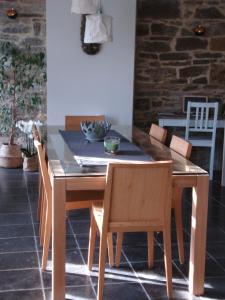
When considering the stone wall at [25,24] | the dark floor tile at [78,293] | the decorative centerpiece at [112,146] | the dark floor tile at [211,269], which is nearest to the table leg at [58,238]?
the dark floor tile at [78,293]

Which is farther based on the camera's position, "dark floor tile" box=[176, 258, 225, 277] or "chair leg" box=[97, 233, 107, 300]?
"dark floor tile" box=[176, 258, 225, 277]

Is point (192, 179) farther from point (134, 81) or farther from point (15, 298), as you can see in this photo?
point (134, 81)

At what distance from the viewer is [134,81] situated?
5969 mm

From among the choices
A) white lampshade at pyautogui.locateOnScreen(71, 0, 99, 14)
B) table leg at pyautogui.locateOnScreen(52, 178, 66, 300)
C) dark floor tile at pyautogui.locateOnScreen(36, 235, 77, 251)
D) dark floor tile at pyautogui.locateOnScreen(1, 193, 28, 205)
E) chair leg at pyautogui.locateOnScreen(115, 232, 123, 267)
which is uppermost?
white lampshade at pyautogui.locateOnScreen(71, 0, 99, 14)

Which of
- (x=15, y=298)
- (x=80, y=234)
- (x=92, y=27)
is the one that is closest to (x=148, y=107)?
(x=92, y=27)

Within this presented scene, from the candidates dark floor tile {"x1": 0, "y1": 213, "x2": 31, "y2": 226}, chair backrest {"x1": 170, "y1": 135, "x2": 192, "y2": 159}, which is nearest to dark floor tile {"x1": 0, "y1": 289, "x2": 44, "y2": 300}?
dark floor tile {"x1": 0, "y1": 213, "x2": 31, "y2": 226}

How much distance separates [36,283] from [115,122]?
3191 millimetres

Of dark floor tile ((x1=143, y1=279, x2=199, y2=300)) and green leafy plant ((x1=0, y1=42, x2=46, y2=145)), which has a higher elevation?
green leafy plant ((x1=0, y1=42, x2=46, y2=145))

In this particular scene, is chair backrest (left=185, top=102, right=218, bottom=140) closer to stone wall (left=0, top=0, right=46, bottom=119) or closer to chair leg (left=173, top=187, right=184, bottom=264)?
stone wall (left=0, top=0, right=46, bottom=119)

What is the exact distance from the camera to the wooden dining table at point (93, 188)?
2334 millimetres

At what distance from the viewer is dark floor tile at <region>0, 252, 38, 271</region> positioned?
2.89 metres

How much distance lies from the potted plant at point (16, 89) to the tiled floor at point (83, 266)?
1530mm

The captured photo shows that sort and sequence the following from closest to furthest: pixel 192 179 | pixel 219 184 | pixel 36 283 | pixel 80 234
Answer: pixel 192 179 < pixel 36 283 < pixel 80 234 < pixel 219 184

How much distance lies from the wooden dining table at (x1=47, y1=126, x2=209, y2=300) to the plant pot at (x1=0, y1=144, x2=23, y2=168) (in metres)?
2.81
